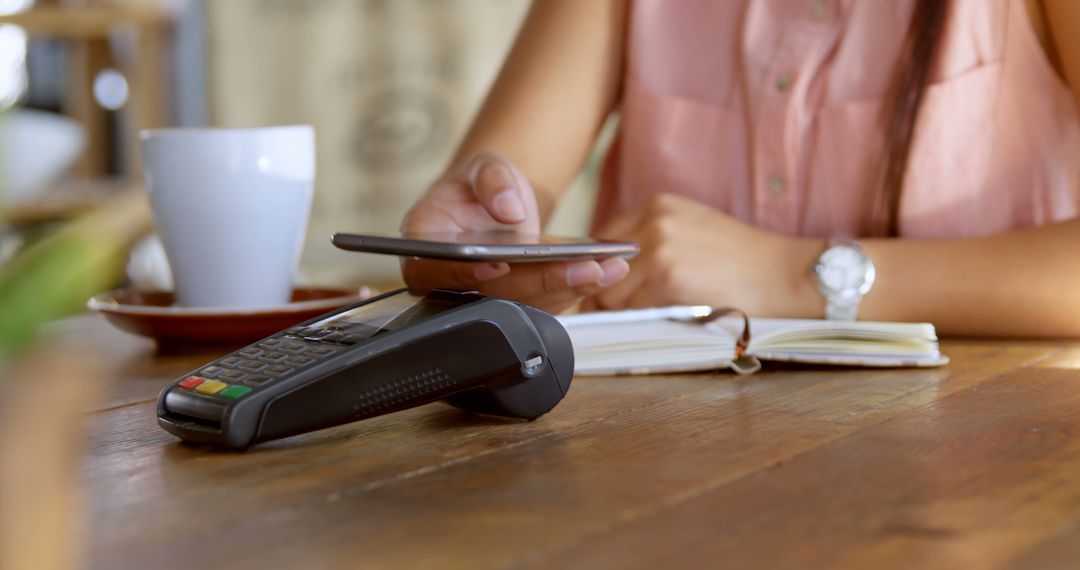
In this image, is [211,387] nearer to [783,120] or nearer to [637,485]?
[637,485]

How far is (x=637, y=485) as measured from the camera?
0.43 metres

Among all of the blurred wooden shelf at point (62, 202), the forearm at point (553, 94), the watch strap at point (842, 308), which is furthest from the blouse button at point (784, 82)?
the blurred wooden shelf at point (62, 202)

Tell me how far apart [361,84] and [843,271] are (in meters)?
2.01

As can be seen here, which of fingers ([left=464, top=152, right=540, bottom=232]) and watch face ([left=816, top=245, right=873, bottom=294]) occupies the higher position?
fingers ([left=464, top=152, right=540, bottom=232])

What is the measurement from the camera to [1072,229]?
0.92 metres

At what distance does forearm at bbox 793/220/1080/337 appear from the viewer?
0.87m

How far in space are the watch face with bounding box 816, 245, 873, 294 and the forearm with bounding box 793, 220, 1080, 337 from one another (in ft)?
0.05

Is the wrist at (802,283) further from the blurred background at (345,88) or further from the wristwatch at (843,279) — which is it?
the blurred background at (345,88)

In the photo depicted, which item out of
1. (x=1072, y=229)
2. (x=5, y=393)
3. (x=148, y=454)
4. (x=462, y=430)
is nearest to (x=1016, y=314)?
(x=1072, y=229)

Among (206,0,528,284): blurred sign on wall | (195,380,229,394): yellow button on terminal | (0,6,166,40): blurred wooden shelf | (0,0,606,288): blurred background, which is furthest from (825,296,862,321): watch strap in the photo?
(0,6,166,40): blurred wooden shelf

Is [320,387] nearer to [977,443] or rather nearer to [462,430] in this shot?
[462,430]

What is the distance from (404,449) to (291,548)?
15 cm

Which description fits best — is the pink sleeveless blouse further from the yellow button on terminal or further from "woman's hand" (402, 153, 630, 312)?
the yellow button on terminal

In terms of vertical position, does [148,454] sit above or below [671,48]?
below
